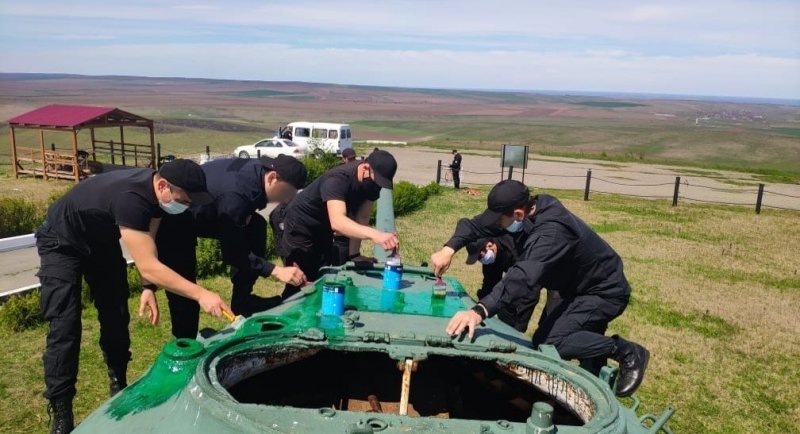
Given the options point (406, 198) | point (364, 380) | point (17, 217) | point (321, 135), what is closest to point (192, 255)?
point (364, 380)

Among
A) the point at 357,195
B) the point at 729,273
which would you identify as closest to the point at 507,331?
the point at 357,195

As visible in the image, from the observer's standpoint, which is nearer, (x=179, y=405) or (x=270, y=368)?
(x=179, y=405)

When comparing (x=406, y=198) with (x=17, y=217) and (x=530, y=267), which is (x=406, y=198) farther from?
(x=530, y=267)

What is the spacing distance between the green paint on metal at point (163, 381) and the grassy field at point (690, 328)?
2.58 metres

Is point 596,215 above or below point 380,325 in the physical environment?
below

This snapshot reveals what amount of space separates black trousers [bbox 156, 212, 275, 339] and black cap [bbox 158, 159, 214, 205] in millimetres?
874

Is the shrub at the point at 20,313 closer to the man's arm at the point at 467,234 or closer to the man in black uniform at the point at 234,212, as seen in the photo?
the man in black uniform at the point at 234,212

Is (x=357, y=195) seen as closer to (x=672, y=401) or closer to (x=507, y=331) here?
(x=507, y=331)

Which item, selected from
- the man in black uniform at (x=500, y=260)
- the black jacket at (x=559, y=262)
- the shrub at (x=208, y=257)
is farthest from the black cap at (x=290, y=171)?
the shrub at (x=208, y=257)

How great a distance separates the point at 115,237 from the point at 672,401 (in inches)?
195

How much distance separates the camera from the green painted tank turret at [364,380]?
244cm

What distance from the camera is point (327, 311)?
11.7 ft

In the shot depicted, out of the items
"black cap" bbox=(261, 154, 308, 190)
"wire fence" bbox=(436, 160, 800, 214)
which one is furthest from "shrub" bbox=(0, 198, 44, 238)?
"wire fence" bbox=(436, 160, 800, 214)

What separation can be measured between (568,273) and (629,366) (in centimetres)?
76
